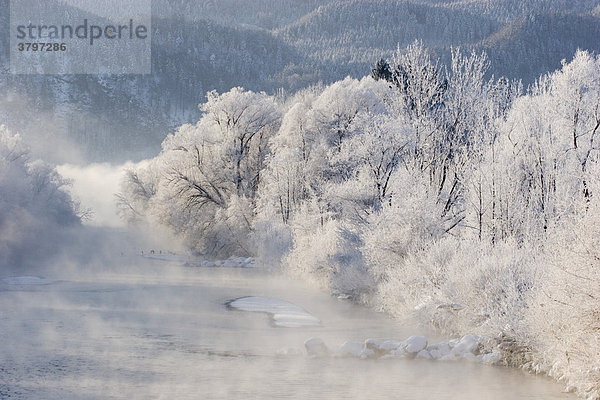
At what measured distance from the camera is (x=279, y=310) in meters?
33.0

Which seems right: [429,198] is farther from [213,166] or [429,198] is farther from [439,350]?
[213,166]

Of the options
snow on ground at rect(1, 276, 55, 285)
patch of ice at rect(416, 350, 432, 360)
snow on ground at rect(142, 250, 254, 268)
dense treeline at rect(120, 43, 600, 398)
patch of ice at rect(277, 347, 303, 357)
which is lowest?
snow on ground at rect(142, 250, 254, 268)

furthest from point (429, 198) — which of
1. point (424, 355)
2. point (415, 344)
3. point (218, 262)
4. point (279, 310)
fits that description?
point (218, 262)

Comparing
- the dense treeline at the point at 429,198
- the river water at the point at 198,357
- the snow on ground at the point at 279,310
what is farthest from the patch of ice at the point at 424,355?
the snow on ground at the point at 279,310

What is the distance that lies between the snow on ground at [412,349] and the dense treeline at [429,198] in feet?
3.03

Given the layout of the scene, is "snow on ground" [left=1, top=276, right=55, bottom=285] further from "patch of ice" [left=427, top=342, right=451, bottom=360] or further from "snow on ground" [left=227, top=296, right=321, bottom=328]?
"patch of ice" [left=427, top=342, right=451, bottom=360]

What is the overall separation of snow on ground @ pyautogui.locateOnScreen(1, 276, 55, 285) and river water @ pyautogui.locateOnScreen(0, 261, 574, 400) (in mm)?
4397

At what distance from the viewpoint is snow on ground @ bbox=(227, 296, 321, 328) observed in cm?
3014

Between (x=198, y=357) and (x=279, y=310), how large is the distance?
9652 millimetres

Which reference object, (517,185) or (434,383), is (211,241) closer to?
(517,185)

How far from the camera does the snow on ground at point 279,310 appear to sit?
3014 centimetres

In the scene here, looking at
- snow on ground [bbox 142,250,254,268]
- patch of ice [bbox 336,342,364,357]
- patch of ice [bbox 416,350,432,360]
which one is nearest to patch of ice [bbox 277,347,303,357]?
patch of ice [bbox 336,342,364,357]

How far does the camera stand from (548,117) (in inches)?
1248

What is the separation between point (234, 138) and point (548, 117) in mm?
30423
